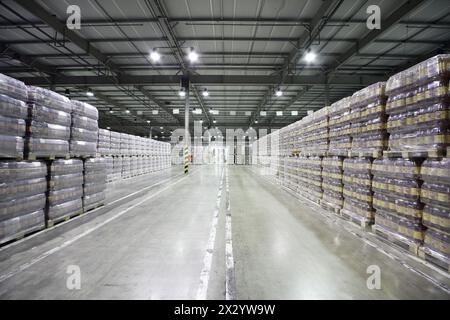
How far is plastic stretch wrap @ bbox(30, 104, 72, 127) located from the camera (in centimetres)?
412

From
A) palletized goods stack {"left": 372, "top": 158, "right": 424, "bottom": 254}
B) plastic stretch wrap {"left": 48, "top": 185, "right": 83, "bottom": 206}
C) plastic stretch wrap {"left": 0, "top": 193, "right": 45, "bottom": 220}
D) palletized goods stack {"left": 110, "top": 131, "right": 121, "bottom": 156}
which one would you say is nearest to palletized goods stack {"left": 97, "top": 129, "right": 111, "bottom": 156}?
palletized goods stack {"left": 110, "top": 131, "right": 121, "bottom": 156}

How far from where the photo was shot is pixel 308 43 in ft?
28.8

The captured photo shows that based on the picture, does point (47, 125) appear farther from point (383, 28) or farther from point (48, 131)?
point (383, 28)

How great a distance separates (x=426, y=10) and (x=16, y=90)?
11160mm

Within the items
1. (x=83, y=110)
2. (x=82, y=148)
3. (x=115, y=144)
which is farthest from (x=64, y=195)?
(x=115, y=144)

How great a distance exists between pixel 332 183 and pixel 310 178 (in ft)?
4.90

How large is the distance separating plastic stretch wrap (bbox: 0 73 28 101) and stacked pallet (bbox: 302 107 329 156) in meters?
6.84

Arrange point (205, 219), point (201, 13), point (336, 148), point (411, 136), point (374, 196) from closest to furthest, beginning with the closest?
point (411, 136), point (374, 196), point (205, 219), point (336, 148), point (201, 13)

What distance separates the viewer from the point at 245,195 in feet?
→ 26.9

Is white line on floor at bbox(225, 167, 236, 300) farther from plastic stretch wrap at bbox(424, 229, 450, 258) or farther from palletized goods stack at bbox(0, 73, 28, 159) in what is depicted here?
palletized goods stack at bbox(0, 73, 28, 159)

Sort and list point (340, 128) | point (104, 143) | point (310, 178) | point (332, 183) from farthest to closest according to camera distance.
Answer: point (104, 143) < point (310, 178) < point (332, 183) < point (340, 128)

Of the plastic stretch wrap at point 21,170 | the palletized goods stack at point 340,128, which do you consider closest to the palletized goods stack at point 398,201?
the palletized goods stack at point 340,128
